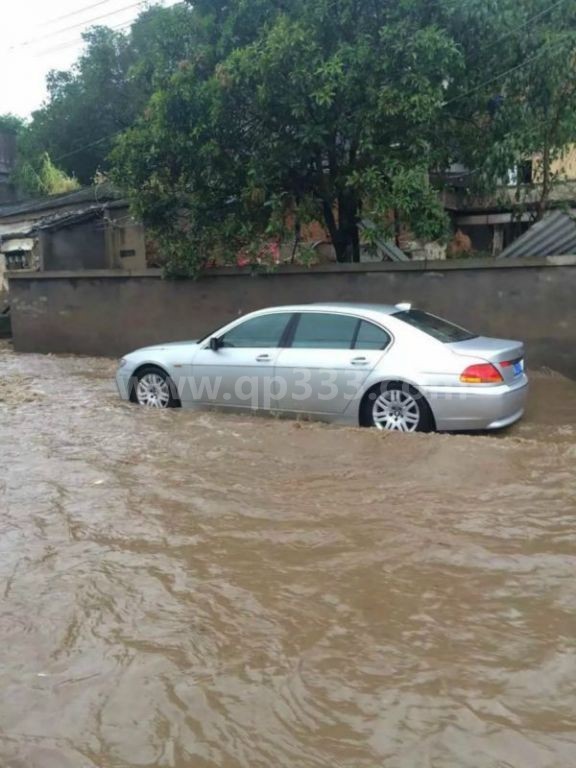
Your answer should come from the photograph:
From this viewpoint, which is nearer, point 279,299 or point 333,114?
point 333,114

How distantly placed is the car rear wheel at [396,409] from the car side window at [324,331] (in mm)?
573

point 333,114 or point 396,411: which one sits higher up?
point 333,114

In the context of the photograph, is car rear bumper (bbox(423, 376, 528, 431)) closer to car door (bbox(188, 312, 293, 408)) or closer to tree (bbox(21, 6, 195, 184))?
car door (bbox(188, 312, 293, 408))

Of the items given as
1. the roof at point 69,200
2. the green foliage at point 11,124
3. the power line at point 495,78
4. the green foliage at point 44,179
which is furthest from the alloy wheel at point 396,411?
the green foliage at point 11,124

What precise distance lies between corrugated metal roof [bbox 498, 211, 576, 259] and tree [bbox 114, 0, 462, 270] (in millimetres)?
1760

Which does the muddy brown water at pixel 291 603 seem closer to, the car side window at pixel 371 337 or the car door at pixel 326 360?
the car door at pixel 326 360

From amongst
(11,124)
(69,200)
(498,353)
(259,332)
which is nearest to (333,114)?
(259,332)

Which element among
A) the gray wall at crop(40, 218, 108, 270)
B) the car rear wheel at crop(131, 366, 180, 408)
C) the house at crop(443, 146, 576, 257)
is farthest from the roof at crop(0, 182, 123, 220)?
the car rear wheel at crop(131, 366, 180, 408)

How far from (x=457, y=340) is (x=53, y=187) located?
21806mm

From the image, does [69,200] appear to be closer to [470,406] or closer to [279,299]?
[279,299]

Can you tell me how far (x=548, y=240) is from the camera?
10922mm

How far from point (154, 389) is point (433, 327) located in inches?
127

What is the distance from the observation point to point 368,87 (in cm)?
923

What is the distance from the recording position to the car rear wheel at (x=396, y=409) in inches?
264
